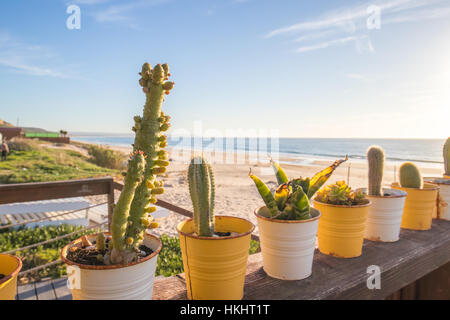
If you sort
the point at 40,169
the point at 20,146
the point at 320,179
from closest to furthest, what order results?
the point at 320,179
the point at 40,169
the point at 20,146

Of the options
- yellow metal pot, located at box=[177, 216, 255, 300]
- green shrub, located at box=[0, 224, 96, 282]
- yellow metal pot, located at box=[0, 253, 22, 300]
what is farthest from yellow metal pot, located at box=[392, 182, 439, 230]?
green shrub, located at box=[0, 224, 96, 282]

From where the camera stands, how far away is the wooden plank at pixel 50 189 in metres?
2.16

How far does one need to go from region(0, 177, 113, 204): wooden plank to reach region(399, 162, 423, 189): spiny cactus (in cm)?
218

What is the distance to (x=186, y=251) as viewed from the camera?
88 cm

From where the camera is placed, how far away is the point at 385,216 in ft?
4.56

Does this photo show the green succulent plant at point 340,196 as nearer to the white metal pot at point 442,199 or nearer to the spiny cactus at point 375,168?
the spiny cactus at point 375,168

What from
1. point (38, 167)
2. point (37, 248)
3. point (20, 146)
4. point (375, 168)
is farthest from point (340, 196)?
point (20, 146)

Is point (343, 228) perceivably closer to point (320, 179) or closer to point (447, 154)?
point (320, 179)

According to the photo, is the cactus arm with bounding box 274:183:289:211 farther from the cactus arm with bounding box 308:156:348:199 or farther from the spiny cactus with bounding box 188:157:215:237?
the spiny cactus with bounding box 188:157:215:237

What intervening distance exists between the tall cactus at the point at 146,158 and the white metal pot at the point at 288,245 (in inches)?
18.0

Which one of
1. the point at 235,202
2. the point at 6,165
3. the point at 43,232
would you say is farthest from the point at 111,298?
the point at 6,165

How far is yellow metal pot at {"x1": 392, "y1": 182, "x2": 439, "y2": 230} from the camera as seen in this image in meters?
1.56

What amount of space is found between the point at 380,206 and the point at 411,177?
1.11ft

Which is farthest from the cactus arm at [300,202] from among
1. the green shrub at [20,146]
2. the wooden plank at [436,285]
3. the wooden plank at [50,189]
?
the green shrub at [20,146]
